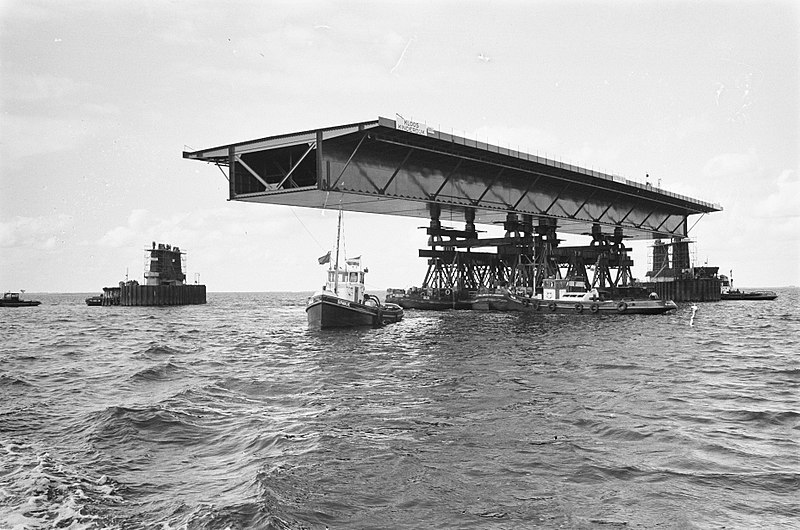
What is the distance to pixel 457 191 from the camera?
5325 cm

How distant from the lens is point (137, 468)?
12.7 meters

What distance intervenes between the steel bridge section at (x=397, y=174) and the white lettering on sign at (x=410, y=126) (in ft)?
0.80

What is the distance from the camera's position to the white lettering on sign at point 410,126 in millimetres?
40031

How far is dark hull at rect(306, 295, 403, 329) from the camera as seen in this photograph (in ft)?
151

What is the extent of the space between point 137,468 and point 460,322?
47.4 meters

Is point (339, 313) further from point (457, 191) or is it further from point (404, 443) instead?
point (404, 443)

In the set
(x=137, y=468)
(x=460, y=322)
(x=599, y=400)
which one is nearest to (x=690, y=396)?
(x=599, y=400)

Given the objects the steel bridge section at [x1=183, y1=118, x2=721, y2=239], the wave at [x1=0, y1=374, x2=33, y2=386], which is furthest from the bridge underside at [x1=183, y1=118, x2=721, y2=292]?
the wave at [x1=0, y1=374, x2=33, y2=386]

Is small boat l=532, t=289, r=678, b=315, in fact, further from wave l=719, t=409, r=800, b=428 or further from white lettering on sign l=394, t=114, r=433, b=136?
wave l=719, t=409, r=800, b=428

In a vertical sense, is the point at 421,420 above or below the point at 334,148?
below

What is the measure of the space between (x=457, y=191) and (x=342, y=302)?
570 inches

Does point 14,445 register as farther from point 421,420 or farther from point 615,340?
point 615,340

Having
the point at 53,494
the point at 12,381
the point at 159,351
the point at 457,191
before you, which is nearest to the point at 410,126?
the point at 457,191

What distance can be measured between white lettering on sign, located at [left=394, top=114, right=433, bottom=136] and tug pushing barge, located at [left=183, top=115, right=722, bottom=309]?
0.27 feet
